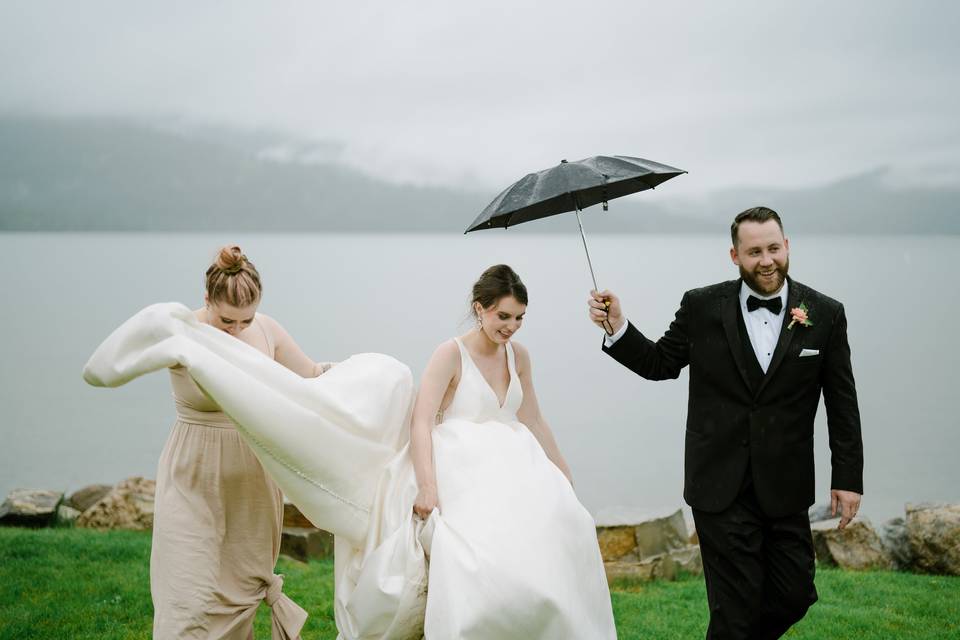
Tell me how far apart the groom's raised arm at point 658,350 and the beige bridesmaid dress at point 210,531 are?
1.80m

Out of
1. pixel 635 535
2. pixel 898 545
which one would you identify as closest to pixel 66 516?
pixel 635 535

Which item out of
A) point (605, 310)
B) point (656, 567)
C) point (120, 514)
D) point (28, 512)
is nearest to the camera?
point (605, 310)

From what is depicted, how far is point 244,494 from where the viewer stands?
434 cm

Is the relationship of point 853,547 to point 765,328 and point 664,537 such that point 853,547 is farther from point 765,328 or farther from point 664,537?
point 765,328

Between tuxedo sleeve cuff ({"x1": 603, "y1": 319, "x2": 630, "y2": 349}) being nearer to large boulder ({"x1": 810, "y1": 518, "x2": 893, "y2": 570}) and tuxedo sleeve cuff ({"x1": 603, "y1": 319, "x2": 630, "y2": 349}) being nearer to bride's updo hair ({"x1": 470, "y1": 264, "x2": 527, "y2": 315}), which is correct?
bride's updo hair ({"x1": 470, "y1": 264, "x2": 527, "y2": 315})

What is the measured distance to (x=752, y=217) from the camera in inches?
162

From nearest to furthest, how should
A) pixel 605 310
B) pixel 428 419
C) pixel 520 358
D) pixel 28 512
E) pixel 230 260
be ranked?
pixel 230 260
pixel 428 419
pixel 605 310
pixel 520 358
pixel 28 512

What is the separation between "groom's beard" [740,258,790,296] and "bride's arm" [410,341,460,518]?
1.48 m

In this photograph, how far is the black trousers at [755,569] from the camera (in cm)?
425

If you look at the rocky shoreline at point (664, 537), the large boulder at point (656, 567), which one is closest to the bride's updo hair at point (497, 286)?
the large boulder at point (656, 567)

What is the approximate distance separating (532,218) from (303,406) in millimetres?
1576

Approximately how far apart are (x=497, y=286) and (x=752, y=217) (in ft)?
4.10

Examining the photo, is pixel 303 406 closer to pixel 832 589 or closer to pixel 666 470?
pixel 832 589

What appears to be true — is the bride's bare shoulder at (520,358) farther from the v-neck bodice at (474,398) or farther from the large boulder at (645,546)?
the large boulder at (645,546)
